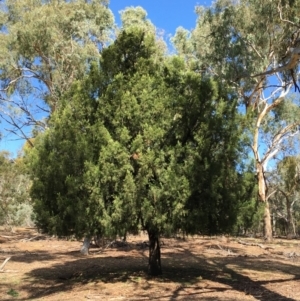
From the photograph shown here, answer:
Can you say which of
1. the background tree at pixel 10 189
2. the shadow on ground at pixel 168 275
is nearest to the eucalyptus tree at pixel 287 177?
the shadow on ground at pixel 168 275

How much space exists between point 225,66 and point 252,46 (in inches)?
147

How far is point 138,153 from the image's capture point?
27.5 feet

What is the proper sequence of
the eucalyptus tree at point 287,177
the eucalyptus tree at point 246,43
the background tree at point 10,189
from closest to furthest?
the eucalyptus tree at point 246,43
the background tree at point 10,189
the eucalyptus tree at point 287,177

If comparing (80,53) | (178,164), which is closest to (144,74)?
(178,164)

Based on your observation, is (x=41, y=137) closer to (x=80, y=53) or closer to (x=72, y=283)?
(x=72, y=283)

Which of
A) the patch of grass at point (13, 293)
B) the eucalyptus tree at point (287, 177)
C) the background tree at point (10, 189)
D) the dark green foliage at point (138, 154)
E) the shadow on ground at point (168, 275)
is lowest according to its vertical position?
the patch of grass at point (13, 293)

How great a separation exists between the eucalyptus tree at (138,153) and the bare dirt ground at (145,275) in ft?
4.01

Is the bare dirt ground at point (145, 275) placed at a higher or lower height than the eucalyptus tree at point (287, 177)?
lower

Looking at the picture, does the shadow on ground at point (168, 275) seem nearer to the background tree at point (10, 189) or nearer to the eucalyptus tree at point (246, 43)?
the eucalyptus tree at point (246, 43)

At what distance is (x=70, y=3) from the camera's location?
1961 cm

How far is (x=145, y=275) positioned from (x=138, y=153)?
11.4 ft

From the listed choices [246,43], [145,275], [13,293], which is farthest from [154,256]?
[246,43]

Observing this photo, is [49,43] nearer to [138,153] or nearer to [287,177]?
[138,153]

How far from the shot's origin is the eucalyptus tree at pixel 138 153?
26.9ft
